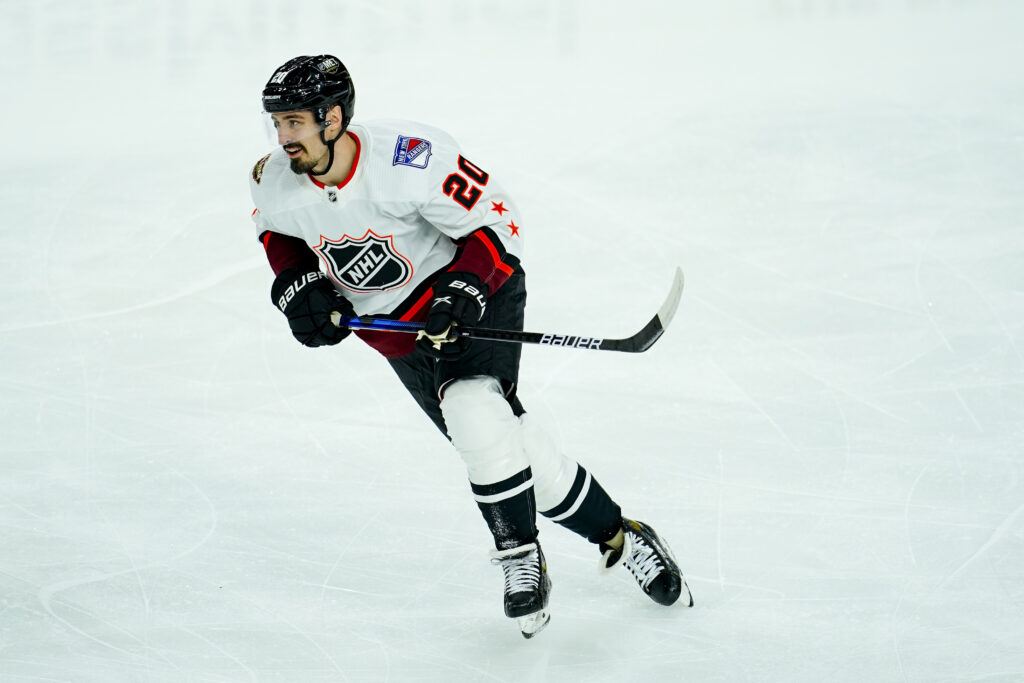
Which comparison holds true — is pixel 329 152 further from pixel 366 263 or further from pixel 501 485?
pixel 501 485

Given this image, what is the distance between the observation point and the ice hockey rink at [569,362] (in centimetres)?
246

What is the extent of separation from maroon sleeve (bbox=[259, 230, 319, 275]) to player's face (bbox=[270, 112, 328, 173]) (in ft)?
0.74

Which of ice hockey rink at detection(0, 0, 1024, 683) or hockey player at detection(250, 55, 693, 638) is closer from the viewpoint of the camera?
hockey player at detection(250, 55, 693, 638)

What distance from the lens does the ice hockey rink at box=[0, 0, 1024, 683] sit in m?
2.46

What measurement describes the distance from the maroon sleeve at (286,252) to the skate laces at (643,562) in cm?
94

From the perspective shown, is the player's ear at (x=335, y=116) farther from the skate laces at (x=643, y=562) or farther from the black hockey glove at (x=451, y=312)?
the skate laces at (x=643, y=562)

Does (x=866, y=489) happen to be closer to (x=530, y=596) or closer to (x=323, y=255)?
(x=530, y=596)

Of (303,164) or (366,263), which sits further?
(366,263)

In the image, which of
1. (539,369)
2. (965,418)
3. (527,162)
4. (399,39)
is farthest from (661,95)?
(965,418)

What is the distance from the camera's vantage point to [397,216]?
2.31 metres

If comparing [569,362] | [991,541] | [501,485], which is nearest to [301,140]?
[501,485]

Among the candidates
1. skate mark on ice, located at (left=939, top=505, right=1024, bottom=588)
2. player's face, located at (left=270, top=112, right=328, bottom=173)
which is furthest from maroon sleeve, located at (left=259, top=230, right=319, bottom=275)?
skate mark on ice, located at (left=939, top=505, right=1024, bottom=588)

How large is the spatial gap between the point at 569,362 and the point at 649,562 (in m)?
1.13

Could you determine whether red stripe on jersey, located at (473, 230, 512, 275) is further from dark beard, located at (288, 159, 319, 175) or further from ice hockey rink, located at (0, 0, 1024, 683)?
ice hockey rink, located at (0, 0, 1024, 683)
